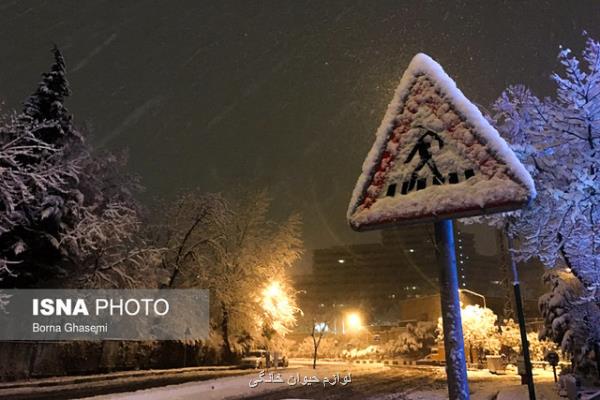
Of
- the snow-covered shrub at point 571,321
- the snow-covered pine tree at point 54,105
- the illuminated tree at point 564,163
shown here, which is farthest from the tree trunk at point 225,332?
the illuminated tree at point 564,163

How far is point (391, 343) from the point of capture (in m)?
55.8

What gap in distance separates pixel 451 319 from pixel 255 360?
36.2 meters

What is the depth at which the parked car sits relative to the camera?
3611 cm

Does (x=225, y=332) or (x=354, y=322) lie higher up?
(x=225, y=332)

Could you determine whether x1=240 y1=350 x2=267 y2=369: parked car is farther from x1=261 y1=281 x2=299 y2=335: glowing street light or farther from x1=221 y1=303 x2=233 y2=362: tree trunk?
x1=261 y1=281 x2=299 y2=335: glowing street light

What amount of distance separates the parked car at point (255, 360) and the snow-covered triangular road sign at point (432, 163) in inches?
1398

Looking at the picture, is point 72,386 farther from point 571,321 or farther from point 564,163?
point 571,321

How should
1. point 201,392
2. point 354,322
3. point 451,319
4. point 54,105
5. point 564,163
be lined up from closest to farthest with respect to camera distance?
1. point 451,319
2. point 564,163
3. point 201,392
4. point 54,105
5. point 354,322

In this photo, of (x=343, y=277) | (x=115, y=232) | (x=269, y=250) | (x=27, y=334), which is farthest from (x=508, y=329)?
(x=343, y=277)

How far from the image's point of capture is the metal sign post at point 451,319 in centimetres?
233

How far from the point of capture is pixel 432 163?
8.07ft

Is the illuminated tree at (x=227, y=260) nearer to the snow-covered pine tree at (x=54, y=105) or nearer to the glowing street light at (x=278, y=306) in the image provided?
the glowing street light at (x=278, y=306)

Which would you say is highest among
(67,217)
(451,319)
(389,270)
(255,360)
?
(389,270)

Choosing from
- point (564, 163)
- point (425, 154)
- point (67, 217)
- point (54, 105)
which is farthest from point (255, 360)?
point (425, 154)
